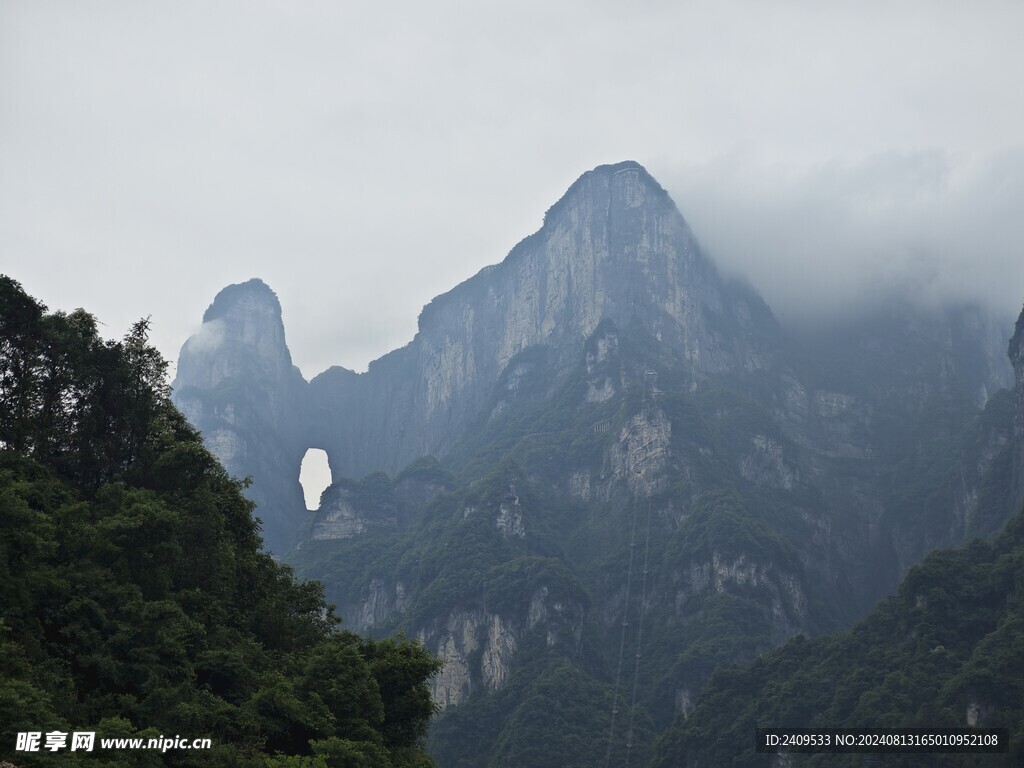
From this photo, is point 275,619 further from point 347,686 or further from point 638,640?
point 638,640

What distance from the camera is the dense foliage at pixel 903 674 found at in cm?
8194

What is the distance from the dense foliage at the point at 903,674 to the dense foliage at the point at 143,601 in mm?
53457

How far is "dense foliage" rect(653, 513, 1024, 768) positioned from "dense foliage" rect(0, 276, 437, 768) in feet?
175

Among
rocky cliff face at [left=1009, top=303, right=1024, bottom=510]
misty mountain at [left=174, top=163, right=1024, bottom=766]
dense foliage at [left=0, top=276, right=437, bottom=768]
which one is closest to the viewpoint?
dense foliage at [left=0, top=276, right=437, bottom=768]

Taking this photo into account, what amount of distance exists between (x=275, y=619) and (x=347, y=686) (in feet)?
25.0

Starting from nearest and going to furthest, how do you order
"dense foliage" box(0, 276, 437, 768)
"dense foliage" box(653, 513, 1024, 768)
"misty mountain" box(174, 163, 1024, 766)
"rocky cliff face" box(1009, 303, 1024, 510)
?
"dense foliage" box(0, 276, 437, 768) < "dense foliage" box(653, 513, 1024, 768) < "misty mountain" box(174, 163, 1024, 766) < "rocky cliff face" box(1009, 303, 1024, 510)

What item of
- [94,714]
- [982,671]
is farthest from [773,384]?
[94,714]

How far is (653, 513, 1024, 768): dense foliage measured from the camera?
269ft

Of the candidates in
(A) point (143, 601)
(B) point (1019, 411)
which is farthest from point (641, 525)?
(A) point (143, 601)

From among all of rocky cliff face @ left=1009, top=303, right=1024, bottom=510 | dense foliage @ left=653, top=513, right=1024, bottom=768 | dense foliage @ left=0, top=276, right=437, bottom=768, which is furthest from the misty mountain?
dense foliage @ left=0, top=276, right=437, bottom=768

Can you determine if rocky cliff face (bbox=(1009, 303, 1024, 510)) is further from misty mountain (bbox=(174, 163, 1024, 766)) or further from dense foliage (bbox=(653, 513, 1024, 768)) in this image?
dense foliage (bbox=(653, 513, 1024, 768))

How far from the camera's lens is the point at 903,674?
89438mm

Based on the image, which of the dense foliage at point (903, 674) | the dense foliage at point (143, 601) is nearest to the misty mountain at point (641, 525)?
the dense foliage at point (903, 674)

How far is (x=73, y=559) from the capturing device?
3553cm
